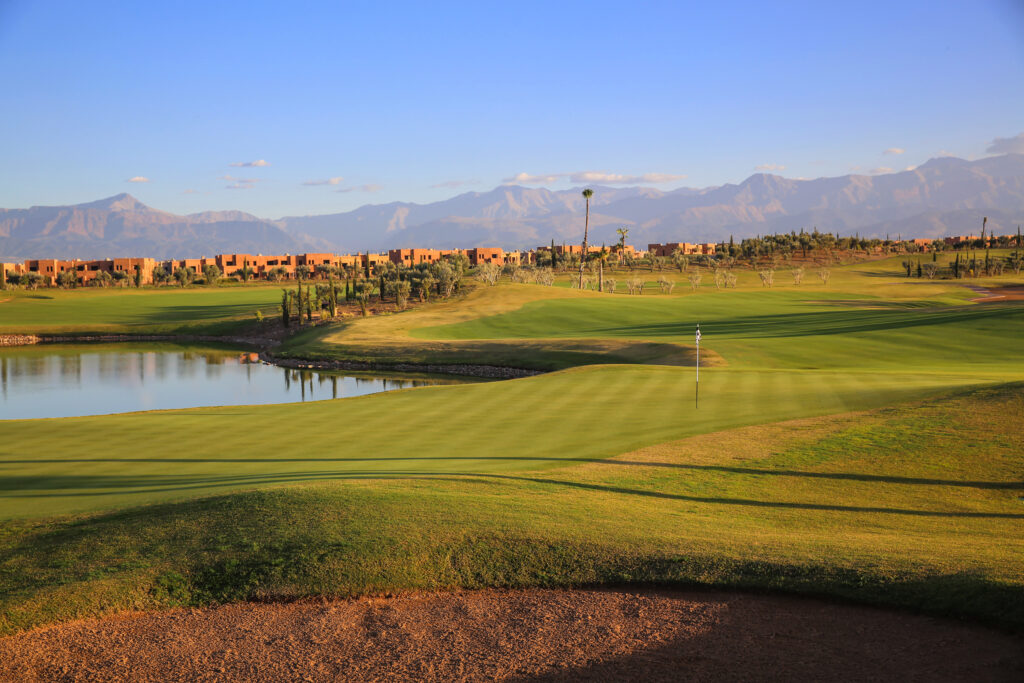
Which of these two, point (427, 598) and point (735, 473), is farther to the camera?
point (735, 473)

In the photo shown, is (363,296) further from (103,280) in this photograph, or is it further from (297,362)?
(103,280)

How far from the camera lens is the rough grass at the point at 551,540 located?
8805mm

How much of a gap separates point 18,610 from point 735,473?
37.9 ft

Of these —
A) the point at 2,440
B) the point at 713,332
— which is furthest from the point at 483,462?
the point at 713,332

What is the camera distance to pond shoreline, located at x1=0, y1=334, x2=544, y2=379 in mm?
52438

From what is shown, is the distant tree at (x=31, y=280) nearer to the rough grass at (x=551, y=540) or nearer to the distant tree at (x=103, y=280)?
the distant tree at (x=103, y=280)

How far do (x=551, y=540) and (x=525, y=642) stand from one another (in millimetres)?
2156

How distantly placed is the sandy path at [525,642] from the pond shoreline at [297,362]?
39908mm

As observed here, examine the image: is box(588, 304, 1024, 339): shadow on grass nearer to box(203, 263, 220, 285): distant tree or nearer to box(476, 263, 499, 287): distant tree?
box(476, 263, 499, 287): distant tree

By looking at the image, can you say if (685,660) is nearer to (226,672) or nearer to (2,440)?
(226,672)

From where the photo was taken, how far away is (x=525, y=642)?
7.84 metres

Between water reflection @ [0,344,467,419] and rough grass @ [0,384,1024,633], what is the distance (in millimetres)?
31365

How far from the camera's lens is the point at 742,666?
7246 millimetres

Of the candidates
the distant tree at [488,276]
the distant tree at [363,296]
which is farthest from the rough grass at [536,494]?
the distant tree at [488,276]
